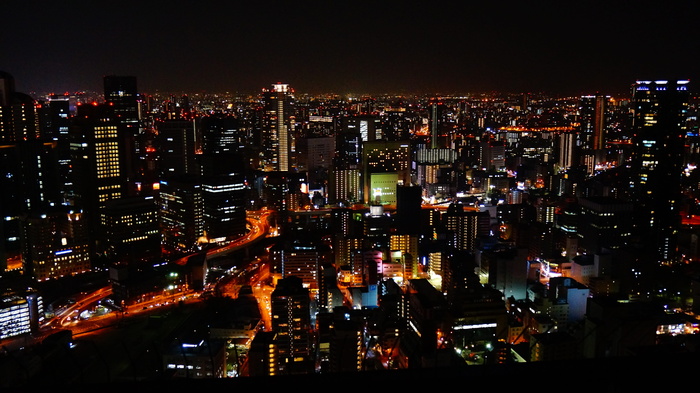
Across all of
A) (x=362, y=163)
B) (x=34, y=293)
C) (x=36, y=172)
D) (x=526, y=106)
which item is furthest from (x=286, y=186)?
(x=526, y=106)

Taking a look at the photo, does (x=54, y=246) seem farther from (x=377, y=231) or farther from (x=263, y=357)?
(x=377, y=231)

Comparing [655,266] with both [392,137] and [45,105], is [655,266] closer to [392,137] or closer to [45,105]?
[392,137]

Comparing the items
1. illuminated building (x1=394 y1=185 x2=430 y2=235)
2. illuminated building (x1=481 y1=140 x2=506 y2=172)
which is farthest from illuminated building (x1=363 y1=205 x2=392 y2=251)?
illuminated building (x1=481 y1=140 x2=506 y2=172)

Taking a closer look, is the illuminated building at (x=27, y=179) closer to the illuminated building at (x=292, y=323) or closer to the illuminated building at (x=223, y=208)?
the illuminated building at (x=223, y=208)

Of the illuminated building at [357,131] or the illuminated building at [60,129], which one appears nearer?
the illuminated building at [60,129]

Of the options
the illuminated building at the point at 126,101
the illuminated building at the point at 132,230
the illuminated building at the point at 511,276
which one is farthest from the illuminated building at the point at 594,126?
the illuminated building at the point at 132,230

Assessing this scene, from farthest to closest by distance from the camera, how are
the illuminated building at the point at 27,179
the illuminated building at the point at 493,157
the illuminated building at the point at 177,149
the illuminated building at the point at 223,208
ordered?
the illuminated building at the point at 493,157 → the illuminated building at the point at 177,149 → the illuminated building at the point at 223,208 → the illuminated building at the point at 27,179

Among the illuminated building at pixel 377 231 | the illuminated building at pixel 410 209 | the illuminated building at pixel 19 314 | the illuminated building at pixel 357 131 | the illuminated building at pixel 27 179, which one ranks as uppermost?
the illuminated building at pixel 357 131
